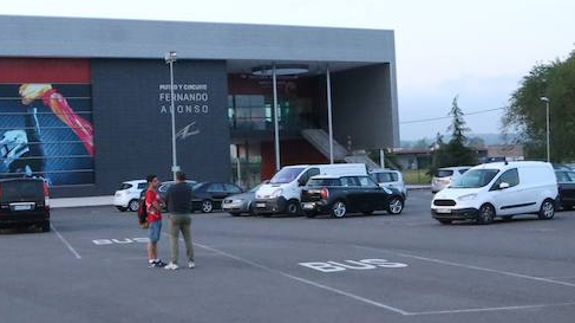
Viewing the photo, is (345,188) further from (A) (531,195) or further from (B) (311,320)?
(B) (311,320)

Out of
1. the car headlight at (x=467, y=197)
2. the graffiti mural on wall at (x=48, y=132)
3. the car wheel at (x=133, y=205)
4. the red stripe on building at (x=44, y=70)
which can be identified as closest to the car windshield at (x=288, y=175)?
the car headlight at (x=467, y=197)

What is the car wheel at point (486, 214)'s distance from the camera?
23734mm

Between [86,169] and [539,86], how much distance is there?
126 feet

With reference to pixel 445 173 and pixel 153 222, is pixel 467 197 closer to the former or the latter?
pixel 153 222

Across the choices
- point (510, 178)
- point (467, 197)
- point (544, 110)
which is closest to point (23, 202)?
point (467, 197)

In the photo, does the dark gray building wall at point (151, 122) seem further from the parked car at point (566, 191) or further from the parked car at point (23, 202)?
the parked car at point (566, 191)

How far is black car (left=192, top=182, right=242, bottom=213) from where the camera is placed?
3741cm

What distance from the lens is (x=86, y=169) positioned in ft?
178

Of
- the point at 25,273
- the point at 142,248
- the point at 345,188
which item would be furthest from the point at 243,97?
the point at 25,273

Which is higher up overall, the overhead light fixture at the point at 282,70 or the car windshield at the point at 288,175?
the overhead light fixture at the point at 282,70

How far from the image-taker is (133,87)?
181 feet

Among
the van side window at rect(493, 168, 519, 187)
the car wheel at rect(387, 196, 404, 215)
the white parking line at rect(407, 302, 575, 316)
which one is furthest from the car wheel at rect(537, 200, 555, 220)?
the white parking line at rect(407, 302, 575, 316)

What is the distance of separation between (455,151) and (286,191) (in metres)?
49.8

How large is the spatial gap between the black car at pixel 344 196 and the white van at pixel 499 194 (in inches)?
193
